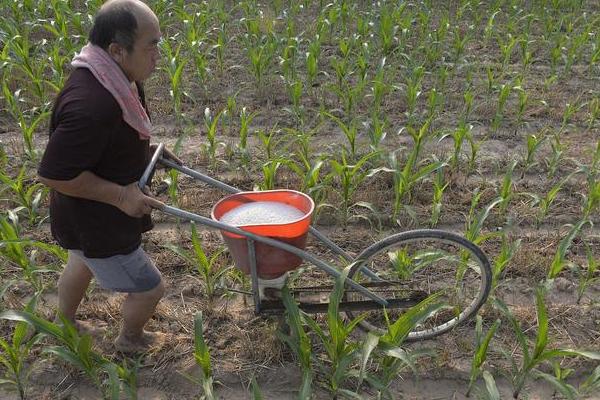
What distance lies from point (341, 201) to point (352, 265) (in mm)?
1250

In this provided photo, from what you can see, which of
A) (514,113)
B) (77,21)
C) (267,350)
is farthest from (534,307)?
(77,21)

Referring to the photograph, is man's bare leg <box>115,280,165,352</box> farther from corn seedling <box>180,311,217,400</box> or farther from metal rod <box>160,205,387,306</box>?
metal rod <box>160,205,387,306</box>

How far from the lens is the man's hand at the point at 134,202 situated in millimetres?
1961

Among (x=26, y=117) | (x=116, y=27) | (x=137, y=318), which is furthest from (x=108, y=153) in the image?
(x=26, y=117)

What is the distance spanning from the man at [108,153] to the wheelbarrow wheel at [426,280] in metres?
0.99

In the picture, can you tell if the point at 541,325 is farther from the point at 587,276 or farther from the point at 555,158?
the point at 555,158

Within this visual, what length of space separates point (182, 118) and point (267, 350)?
2.78 metres

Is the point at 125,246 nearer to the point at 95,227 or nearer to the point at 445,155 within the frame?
the point at 95,227

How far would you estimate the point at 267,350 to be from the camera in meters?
2.54

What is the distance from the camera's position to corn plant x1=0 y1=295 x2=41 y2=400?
89.3 inches

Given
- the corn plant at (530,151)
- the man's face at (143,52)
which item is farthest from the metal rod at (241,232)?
the corn plant at (530,151)

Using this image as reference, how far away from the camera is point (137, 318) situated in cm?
241

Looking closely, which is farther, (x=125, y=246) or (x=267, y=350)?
(x=267, y=350)

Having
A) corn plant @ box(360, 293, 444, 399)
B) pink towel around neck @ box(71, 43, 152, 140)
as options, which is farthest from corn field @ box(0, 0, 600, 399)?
pink towel around neck @ box(71, 43, 152, 140)
